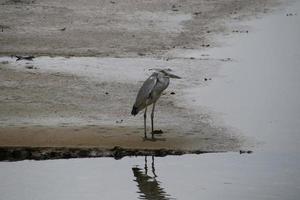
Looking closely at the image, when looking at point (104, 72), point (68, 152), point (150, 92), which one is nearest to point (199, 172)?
point (68, 152)

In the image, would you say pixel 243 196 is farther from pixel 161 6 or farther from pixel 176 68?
pixel 161 6

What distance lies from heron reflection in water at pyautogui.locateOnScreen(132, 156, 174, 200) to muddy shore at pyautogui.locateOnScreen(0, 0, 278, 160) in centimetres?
69

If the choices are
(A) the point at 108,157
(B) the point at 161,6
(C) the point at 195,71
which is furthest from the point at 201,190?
(B) the point at 161,6

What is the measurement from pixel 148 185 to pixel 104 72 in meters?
7.12

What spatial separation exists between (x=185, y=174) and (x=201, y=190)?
702 millimetres

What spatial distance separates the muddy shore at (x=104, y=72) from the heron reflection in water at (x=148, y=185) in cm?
69

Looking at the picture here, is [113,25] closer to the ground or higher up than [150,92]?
higher up

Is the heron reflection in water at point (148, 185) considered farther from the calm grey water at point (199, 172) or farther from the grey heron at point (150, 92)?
the grey heron at point (150, 92)

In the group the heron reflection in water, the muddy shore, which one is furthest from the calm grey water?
the muddy shore

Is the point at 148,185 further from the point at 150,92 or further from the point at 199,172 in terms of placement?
the point at 150,92

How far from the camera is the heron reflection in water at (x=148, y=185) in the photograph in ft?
31.5

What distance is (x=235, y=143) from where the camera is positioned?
11.9 metres

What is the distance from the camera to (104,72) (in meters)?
17.0

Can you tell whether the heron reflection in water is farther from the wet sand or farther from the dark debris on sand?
the wet sand
